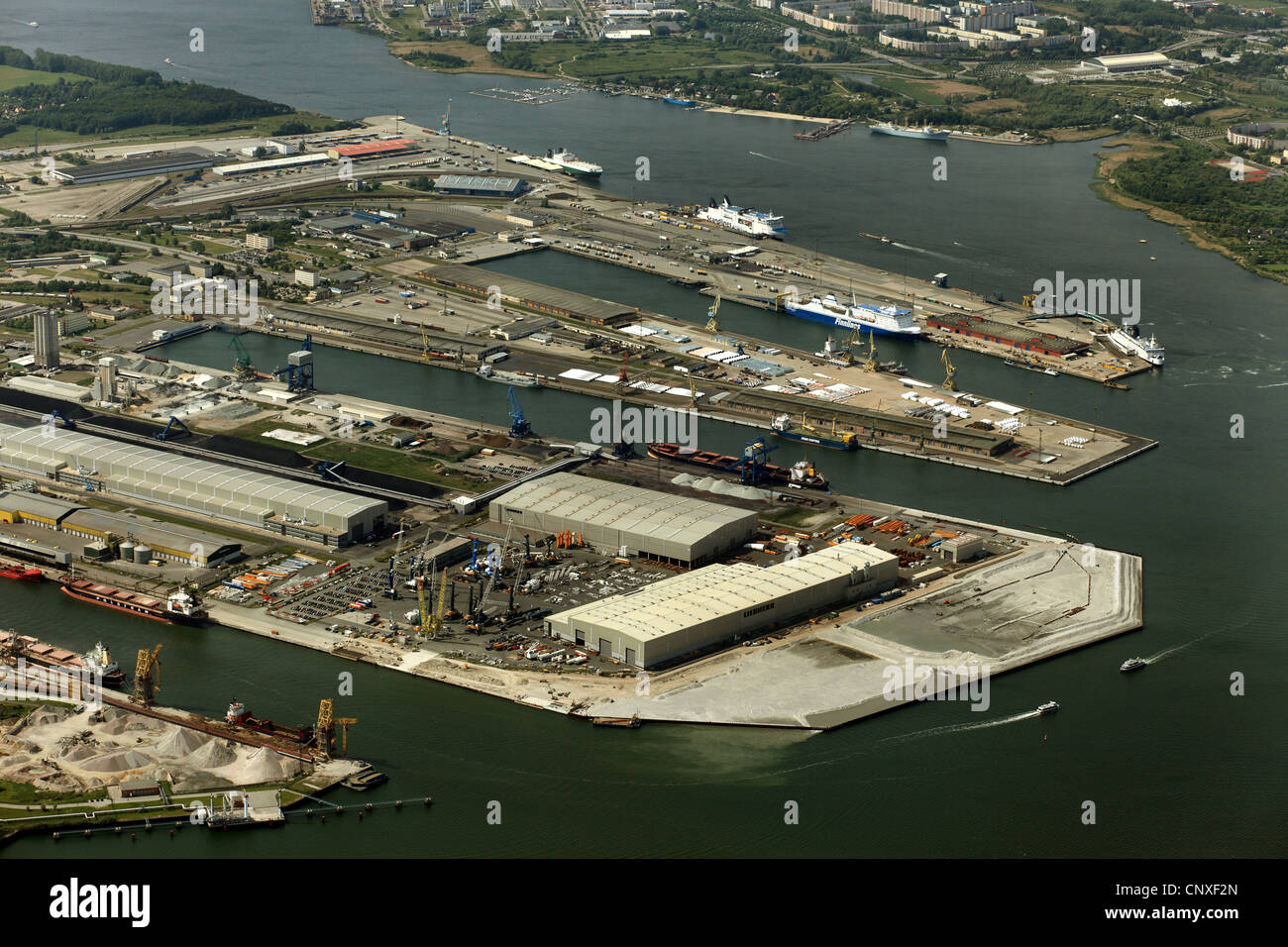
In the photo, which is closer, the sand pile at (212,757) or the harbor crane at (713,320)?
the sand pile at (212,757)

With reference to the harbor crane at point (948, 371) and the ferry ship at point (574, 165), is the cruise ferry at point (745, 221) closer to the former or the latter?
the ferry ship at point (574, 165)

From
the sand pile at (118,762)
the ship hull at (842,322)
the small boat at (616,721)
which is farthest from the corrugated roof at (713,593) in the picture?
the ship hull at (842,322)

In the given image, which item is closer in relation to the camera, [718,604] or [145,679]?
[145,679]

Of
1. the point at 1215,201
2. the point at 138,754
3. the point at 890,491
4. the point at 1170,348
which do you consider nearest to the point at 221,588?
the point at 138,754

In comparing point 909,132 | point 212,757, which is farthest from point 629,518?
point 909,132

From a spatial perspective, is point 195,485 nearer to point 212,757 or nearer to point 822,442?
point 212,757

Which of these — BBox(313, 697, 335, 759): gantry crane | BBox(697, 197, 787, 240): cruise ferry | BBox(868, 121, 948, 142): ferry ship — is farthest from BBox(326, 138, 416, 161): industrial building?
BBox(313, 697, 335, 759): gantry crane
